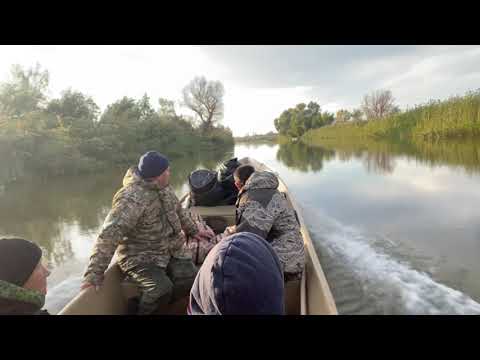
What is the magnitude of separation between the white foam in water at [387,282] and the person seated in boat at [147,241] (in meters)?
1.50

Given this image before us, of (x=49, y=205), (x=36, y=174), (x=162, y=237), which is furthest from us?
(x=36, y=174)

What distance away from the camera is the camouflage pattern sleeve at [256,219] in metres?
2.00

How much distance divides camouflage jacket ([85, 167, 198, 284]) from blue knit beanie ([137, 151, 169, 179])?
6 centimetres

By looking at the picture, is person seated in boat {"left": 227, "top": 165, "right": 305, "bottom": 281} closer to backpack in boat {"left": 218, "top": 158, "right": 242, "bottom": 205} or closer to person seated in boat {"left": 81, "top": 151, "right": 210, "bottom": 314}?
person seated in boat {"left": 81, "top": 151, "right": 210, "bottom": 314}

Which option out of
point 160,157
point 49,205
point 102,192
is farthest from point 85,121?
point 160,157

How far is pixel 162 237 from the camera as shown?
2234mm

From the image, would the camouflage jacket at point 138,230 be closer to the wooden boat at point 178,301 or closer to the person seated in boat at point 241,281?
the wooden boat at point 178,301

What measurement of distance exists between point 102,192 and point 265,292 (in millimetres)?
9266

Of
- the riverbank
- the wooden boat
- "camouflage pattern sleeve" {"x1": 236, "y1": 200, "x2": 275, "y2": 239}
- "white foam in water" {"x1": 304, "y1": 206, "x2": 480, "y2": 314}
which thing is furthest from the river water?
the riverbank

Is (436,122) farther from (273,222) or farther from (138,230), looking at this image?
(138,230)

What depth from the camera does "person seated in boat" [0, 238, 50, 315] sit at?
3.29 feet

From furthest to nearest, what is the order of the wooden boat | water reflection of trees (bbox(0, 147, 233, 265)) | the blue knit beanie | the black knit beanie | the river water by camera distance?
water reflection of trees (bbox(0, 147, 233, 265)), the river water, the blue knit beanie, the wooden boat, the black knit beanie
